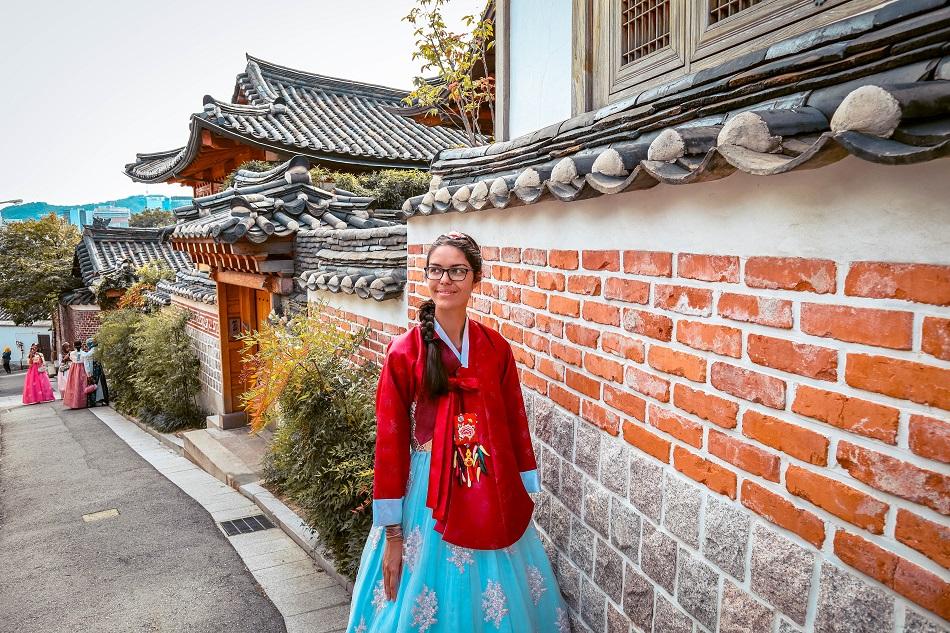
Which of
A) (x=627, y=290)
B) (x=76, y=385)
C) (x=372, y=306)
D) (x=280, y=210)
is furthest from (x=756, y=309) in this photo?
(x=76, y=385)

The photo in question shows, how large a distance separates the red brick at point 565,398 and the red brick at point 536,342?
0.59 ft

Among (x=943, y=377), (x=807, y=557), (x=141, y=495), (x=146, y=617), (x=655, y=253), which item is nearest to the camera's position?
(x=943, y=377)

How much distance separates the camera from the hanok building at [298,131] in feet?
38.4

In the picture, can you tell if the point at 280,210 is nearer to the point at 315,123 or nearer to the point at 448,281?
the point at 315,123

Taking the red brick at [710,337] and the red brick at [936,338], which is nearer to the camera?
the red brick at [936,338]

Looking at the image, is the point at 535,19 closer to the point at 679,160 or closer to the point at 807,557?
the point at 679,160

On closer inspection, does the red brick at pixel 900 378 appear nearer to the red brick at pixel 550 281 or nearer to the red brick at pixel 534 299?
the red brick at pixel 550 281

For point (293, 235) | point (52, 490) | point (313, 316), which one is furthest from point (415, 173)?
point (52, 490)

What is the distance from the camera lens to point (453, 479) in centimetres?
246

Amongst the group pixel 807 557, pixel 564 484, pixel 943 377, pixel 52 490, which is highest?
pixel 943 377

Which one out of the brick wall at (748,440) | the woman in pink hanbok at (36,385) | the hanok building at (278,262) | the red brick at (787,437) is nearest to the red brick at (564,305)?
the brick wall at (748,440)

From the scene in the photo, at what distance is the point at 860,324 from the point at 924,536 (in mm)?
439

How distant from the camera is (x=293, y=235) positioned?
309 inches

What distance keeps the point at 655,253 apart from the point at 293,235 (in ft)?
21.4
